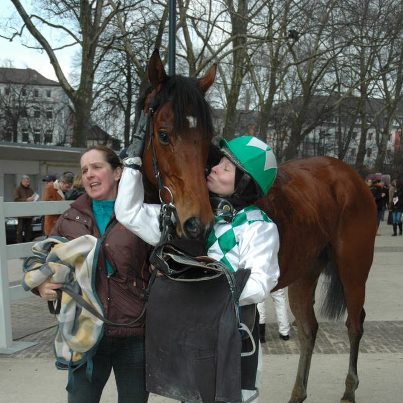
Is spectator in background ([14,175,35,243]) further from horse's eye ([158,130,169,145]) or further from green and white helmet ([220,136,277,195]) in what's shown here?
green and white helmet ([220,136,277,195])

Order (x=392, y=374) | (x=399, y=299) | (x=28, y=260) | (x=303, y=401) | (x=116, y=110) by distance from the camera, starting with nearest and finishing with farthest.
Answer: (x=28, y=260) → (x=303, y=401) → (x=392, y=374) → (x=399, y=299) → (x=116, y=110)

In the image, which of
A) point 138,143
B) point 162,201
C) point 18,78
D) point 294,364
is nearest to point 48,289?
point 162,201

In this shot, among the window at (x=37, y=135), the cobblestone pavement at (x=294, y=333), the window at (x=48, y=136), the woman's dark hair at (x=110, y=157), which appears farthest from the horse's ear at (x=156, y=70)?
the window at (x=48, y=136)

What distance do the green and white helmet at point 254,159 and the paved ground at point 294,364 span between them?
88.9 inches

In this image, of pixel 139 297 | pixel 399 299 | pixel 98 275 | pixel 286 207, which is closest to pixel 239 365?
pixel 139 297

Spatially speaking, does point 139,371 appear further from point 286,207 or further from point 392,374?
point 392,374

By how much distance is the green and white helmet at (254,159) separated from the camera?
6.27 ft

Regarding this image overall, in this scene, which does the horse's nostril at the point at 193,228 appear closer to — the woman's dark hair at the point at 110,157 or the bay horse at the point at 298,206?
the bay horse at the point at 298,206

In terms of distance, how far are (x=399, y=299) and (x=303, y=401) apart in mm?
3677

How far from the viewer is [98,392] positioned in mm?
2164

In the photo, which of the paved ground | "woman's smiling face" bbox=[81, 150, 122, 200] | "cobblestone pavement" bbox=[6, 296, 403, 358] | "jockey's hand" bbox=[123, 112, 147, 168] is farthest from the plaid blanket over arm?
"cobblestone pavement" bbox=[6, 296, 403, 358]

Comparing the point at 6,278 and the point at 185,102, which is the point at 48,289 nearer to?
the point at 185,102

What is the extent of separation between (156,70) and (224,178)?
564 mm

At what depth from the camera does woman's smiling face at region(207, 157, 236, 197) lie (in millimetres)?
1929
